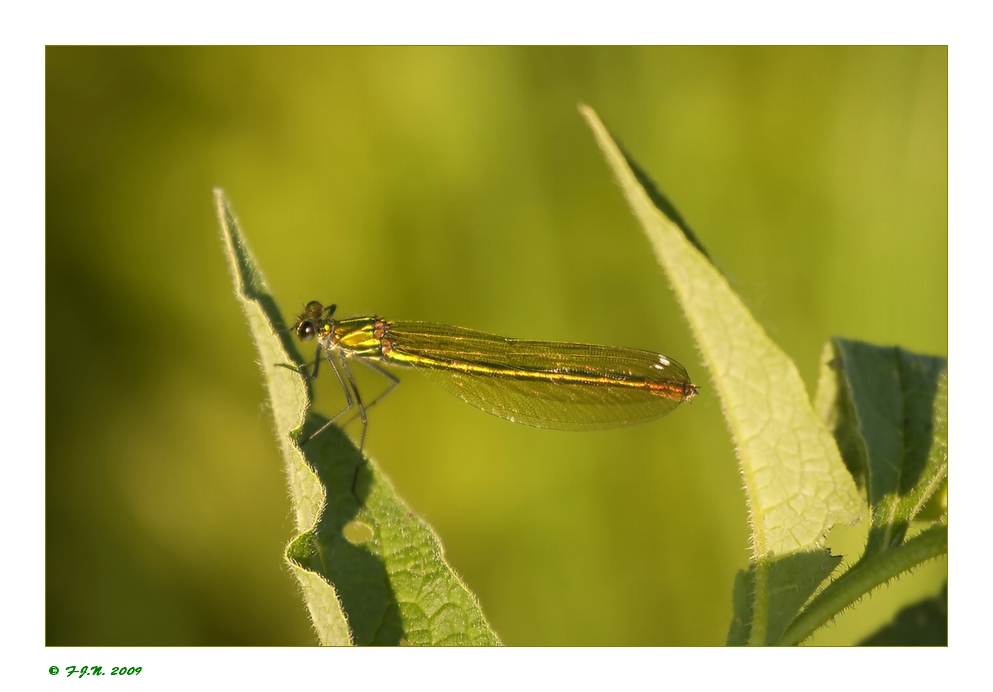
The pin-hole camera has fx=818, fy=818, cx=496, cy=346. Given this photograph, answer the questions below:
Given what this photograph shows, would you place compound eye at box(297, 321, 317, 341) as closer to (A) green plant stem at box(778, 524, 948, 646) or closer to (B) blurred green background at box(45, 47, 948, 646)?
(B) blurred green background at box(45, 47, 948, 646)

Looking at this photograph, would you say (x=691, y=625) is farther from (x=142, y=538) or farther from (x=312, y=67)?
(x=312, y=67)

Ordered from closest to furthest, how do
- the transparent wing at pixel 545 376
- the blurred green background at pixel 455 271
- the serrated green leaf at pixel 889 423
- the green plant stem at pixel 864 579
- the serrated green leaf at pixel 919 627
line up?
1. the green plant stem at pixel 864 579
2. the serrated green leaf at pixel 889 423
3. the serrated green leaf at pixel 919 627
4. the transparent wing at pixel 545 376
5. the blurred green background at pixel 455 271

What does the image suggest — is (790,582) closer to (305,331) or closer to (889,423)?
(889,423)

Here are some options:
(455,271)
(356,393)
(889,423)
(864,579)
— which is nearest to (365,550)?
(864,579)

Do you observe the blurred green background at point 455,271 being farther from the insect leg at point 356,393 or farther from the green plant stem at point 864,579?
the green plant stem at point 864,579

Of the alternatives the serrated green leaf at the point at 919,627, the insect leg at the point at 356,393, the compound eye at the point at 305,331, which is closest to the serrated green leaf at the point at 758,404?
the serrated green leaf at the point at 919,627
